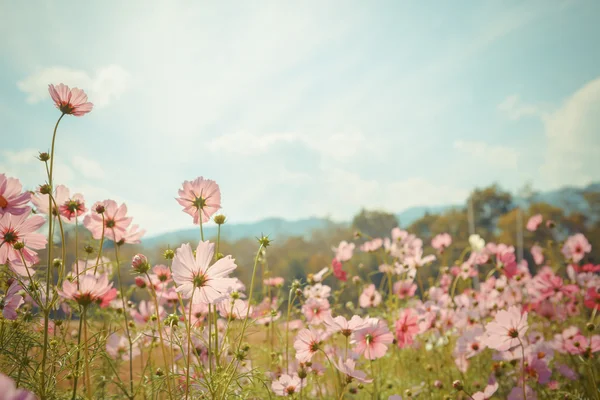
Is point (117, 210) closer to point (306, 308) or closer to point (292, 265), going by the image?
point (306, 308)

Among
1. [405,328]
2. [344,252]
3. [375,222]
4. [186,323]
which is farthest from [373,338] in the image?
[375,222]

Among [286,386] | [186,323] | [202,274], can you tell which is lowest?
[286,386]

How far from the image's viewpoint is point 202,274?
0.81 metres

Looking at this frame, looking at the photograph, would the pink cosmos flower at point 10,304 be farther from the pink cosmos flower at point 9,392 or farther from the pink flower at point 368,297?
the pink flower at point 368,297

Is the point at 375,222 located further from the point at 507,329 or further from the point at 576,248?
the point at 507,329

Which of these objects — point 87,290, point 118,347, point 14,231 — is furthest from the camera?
point 118,347

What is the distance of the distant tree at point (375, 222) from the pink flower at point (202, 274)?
20.4 m

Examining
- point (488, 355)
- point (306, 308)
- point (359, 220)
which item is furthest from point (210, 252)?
point (359, 220)

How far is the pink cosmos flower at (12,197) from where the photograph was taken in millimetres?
792

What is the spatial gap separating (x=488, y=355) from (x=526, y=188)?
24.8 m

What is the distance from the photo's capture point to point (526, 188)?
23156mm

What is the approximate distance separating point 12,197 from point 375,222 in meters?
21.9

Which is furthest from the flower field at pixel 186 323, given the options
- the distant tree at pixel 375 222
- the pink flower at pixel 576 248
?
the distant tree at pixel 375 222

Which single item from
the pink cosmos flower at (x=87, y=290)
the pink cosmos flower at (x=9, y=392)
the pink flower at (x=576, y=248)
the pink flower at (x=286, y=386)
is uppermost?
the pink cosmos flower at (x=87, y=290)
